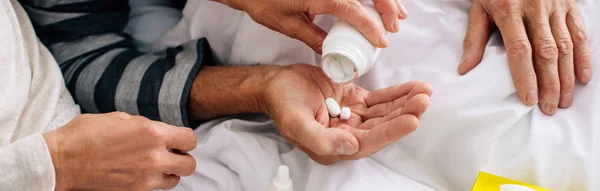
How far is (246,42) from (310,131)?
0.27m

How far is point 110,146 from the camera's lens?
0.75 m

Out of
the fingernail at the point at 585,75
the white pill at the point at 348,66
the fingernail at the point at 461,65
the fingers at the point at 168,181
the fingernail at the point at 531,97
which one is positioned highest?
the white pill at the point at 348,66

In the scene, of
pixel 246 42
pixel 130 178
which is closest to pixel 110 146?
pixel 130 178

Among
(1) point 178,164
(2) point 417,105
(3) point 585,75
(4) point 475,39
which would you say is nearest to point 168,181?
(1) point 178,164

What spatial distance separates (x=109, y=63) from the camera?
3.22 feet

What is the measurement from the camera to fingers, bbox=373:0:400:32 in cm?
75

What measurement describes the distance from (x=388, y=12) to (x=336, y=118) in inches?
6.8

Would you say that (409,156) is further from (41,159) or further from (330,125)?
(41,159)

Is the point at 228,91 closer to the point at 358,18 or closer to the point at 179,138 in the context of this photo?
the point at 179,138

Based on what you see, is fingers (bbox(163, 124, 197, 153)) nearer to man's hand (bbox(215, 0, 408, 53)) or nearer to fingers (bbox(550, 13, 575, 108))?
man's hand (bbox(215, 0, 408, 53))

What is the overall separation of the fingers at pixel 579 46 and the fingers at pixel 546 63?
38mm

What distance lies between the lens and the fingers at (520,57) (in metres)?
0.79

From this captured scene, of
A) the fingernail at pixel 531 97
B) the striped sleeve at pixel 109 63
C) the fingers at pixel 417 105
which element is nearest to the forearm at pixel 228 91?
the striped sleeve at pixel 109 63

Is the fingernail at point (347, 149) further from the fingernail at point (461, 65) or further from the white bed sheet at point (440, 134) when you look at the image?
the fingernail at point (461, 65)
